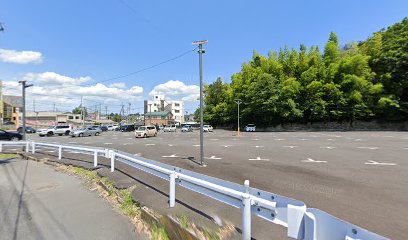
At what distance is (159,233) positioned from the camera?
428 centimetres

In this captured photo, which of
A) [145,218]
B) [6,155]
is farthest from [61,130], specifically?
[145,218]

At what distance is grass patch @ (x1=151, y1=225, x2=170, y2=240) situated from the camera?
4159 millimetres

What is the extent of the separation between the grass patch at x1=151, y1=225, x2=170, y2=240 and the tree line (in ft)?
164

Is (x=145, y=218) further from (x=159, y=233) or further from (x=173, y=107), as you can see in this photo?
(x=173, y=107)

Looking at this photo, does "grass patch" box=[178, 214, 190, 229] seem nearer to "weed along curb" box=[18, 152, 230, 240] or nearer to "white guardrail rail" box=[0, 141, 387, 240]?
"weed along curb" box=[18, 152, 230, 240]

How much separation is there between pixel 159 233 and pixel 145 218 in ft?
2.26

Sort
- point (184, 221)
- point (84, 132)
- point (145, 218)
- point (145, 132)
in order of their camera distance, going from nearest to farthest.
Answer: point (184, 221)
point (145, 218)
point (145, 132)
point (84, 132)

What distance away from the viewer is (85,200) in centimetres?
672

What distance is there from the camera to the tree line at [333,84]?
47.5 m

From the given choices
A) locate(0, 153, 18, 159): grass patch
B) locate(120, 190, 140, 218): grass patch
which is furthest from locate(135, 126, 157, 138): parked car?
locate(120, 190, 140, 218): grass patch

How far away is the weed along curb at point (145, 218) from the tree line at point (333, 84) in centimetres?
4761

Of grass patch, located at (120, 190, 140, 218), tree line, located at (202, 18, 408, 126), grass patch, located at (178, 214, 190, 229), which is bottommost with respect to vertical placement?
grass patch, located at (120, 190, 140, 218)

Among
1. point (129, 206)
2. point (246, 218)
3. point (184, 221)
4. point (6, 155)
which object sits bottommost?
point (6, 155)

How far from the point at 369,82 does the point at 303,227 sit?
56676mm
